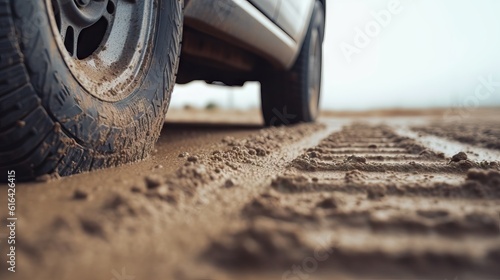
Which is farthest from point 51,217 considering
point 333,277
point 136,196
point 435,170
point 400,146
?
point 400,146

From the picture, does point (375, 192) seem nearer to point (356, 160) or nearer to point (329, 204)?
point (329, 204)

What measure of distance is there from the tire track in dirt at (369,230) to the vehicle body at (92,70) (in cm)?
56

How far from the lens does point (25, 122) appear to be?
1127mm

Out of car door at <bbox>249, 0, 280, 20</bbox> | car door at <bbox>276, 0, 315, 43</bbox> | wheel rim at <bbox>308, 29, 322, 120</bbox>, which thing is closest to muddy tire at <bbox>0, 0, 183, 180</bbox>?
car door at <bbox>249, 0, 280, 20</bbox>

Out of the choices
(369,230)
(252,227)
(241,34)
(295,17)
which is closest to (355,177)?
(369,230)

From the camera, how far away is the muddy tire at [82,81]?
1.11m

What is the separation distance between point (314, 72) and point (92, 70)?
10.8 ft

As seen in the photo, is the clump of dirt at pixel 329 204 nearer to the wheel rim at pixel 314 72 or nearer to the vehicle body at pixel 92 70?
the vehicle body at pixel 92 70

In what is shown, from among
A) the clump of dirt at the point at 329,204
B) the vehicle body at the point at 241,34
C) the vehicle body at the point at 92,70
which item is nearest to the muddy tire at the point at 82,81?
the vehicle body at the point at 92,70

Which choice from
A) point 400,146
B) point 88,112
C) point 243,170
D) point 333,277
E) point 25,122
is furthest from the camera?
point 400,146

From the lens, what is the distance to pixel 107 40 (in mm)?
1544

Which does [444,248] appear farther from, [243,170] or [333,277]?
[243,170]

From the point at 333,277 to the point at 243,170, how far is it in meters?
0.82

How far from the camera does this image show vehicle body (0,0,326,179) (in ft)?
3.67
